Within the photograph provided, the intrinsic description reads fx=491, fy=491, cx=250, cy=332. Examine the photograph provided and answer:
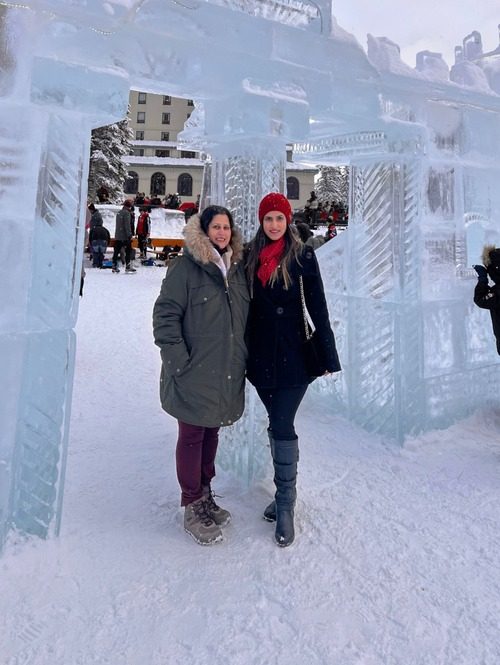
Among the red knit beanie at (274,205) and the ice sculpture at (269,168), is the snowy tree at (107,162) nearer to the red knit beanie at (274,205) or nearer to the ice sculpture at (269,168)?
the ice sculpture at (269,168)

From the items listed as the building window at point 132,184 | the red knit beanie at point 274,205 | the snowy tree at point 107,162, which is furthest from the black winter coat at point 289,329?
the building window at point 132,184

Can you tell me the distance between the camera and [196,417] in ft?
8.41

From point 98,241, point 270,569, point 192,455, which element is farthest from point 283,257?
point 98,241

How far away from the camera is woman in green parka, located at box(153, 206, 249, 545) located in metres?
2.48

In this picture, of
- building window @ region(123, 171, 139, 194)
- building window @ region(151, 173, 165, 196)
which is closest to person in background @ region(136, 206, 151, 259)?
building window @ region(151, 173, 165, 196)

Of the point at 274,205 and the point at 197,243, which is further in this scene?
the point at 274,205

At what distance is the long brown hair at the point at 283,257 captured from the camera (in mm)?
2605

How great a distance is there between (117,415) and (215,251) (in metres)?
2.58

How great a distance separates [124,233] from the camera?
1280 cm

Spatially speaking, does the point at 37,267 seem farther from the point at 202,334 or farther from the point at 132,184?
the point at 132,184

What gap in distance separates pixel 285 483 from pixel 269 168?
2010 mm

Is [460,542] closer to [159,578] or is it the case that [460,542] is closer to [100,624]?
[159,578]

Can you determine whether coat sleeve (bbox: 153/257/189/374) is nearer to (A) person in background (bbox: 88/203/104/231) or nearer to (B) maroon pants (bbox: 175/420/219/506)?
(B) maroon pants (bbox: 175/420/219/506)

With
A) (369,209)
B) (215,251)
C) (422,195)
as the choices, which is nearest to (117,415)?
(215,251)
